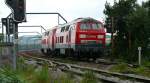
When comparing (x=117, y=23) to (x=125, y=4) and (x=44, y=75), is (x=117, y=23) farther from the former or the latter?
(x=44, y=75)

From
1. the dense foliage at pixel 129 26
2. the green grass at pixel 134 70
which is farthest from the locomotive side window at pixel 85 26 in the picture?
the green grass at pixel 134 70

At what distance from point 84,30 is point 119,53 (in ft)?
21.1

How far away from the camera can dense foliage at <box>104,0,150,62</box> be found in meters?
38.1

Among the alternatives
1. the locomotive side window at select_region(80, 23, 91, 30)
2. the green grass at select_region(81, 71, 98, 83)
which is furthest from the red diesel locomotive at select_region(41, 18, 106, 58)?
the green grass at select_region(81, 71, 98, 83)

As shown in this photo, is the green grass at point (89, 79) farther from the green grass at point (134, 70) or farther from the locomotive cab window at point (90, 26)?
the locomotive cab window at point (90, 26)

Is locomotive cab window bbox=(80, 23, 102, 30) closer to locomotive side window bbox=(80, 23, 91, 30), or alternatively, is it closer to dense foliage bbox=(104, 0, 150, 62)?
locomotive side window bbox=(80, 23, 91, 30)

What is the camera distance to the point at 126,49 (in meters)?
41.1

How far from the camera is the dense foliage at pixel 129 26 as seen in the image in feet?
125

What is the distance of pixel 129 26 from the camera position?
130 feet

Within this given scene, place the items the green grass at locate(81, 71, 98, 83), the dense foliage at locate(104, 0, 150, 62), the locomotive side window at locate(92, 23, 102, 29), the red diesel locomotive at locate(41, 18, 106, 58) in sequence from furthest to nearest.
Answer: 1. the dense foliage at locate(104, 0, 150, 62)
2. the locomotive side window at locate(92, 23, 102, 29)
3. the red diesel locomotive at locate(41, 18, 106, 58)
4. the green grass at locate(81, 71, 98, 83)

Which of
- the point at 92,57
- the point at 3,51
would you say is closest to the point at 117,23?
the point at 92,57

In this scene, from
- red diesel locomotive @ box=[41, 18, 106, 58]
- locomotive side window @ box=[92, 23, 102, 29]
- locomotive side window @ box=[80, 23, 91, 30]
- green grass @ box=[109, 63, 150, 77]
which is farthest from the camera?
locomotive side window @ box=[92, 23, 102, 29]

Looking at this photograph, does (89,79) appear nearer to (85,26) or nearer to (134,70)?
(134,70)

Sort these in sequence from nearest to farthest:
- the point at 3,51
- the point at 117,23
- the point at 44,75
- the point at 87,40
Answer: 1. the point at 44,75
2. the point at 3,51
3. the point at 87,40
4. the point at 117,23
